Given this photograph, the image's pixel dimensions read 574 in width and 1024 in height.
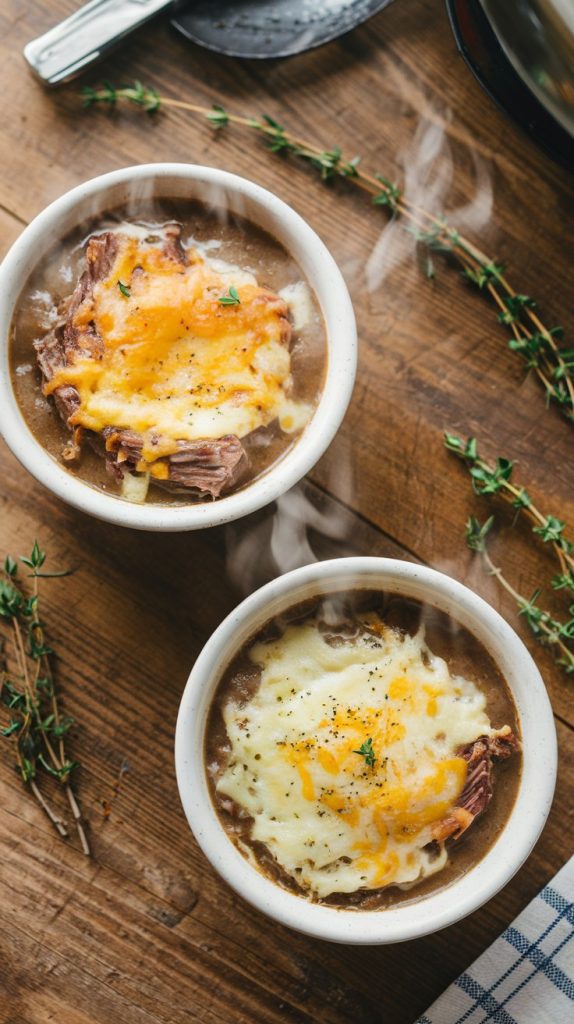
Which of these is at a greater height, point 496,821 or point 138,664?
point 496,821

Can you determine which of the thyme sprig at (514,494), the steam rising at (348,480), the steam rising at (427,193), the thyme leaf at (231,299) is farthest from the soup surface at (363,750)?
the steam rising at (427,193)

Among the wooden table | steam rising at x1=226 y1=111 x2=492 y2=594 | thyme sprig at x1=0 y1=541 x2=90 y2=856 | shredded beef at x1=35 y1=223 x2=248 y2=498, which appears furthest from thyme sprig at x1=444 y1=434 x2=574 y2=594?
thyme sprig at x1=0 y1=541 x2=90 y2=856

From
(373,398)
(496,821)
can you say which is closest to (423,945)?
(496,821)

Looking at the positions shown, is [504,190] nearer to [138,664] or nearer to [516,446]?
[516,446]

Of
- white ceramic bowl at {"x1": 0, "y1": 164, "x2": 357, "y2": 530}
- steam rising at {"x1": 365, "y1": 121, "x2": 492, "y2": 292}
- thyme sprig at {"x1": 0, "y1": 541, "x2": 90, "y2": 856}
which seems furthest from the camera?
steam rising at {"x1": 365, "y1": 121, "x2": 492, "y2": 292}

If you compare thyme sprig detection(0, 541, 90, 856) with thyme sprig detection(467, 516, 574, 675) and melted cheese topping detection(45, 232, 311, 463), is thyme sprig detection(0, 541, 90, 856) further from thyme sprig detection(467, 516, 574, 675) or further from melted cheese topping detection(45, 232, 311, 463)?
thyme sprig detection(467, 516, 574, 675)

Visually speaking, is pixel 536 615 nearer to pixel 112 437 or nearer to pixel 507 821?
pixel 507 821
